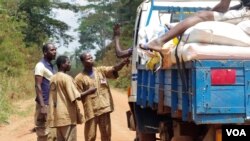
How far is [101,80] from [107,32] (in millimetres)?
59537

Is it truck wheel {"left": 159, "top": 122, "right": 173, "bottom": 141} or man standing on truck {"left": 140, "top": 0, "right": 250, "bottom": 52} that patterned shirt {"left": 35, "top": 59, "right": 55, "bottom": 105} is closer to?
truck wheel {"left": 159, "top": 122, "right": 173, "bottom": 141}

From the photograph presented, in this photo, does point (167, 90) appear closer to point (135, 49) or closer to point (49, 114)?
point (49, 114)

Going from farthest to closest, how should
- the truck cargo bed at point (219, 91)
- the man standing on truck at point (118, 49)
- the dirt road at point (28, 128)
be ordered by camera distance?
1. the dirt road at point (28, 128)
2. the man standing on truck at point (118, 49)
3. the truck cargo bed at point (219, 91)

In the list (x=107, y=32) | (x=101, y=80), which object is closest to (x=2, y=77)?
(x=101, y=80)

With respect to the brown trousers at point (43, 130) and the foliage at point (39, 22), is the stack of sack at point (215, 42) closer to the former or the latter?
the brown trousers at point (43, 130)

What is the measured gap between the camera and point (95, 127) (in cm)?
795

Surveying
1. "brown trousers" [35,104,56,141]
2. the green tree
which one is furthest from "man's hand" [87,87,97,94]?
the green tree

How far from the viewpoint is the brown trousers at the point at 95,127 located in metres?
7.90

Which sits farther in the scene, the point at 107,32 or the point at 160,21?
the point at 107,32

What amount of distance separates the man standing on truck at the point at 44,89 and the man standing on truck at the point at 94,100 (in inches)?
17.7

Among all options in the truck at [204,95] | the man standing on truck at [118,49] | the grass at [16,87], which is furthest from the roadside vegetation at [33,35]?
the truck at [204,95]

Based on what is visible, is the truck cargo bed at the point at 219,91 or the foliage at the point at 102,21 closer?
the truck cargo bed at the point at 219,91

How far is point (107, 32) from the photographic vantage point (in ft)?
221

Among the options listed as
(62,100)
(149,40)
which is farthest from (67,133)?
(149,40)
